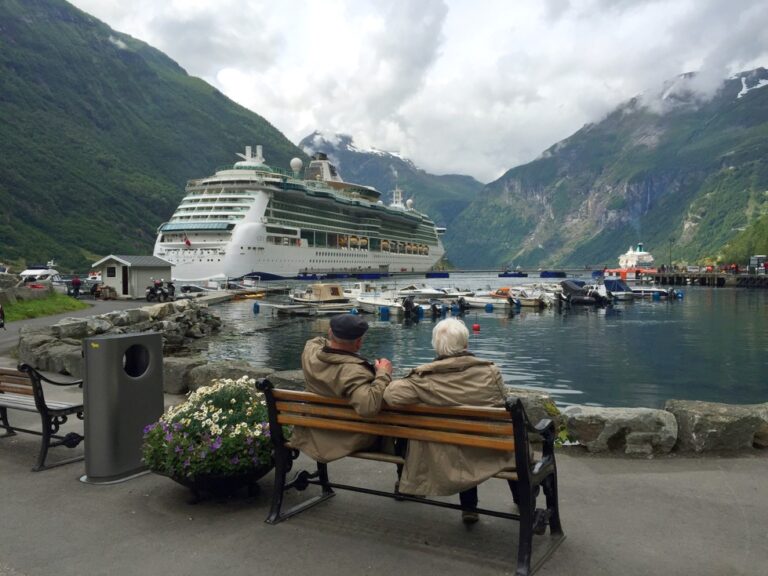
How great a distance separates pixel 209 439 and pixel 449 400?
1.81 meters

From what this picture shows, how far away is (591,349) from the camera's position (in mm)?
24594

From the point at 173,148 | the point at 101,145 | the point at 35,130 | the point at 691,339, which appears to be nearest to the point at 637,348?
the point at 691,339

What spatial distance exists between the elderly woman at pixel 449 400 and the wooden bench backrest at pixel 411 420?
0.09 m

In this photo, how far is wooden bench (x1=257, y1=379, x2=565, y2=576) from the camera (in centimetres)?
353

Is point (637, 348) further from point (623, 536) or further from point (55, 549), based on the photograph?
point (55, 549)

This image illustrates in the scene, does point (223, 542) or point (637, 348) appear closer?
point (223, 542)

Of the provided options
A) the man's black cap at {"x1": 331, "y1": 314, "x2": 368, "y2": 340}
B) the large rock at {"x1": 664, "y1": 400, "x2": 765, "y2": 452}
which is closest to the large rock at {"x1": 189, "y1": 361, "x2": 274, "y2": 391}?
the man's black cap at {"x1": 331, "y1": 314, "x2": 368, "y2": 340}

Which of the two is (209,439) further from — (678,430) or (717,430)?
(717,430)

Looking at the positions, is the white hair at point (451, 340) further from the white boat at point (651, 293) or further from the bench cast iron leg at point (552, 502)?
the white boat at point (651, 293)

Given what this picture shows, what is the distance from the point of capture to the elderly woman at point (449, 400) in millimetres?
3725

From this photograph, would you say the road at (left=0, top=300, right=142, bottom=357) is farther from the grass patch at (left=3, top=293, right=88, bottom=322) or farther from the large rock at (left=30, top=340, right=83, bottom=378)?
the large rock at (left=30, top=340, right=83, bottom=378)

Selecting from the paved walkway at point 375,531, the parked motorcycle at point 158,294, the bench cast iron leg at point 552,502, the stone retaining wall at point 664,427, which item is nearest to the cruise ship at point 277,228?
the parked motorcycle at point 158,294

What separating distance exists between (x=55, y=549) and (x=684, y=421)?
5.15 meters

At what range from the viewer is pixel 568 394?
15609 mm
